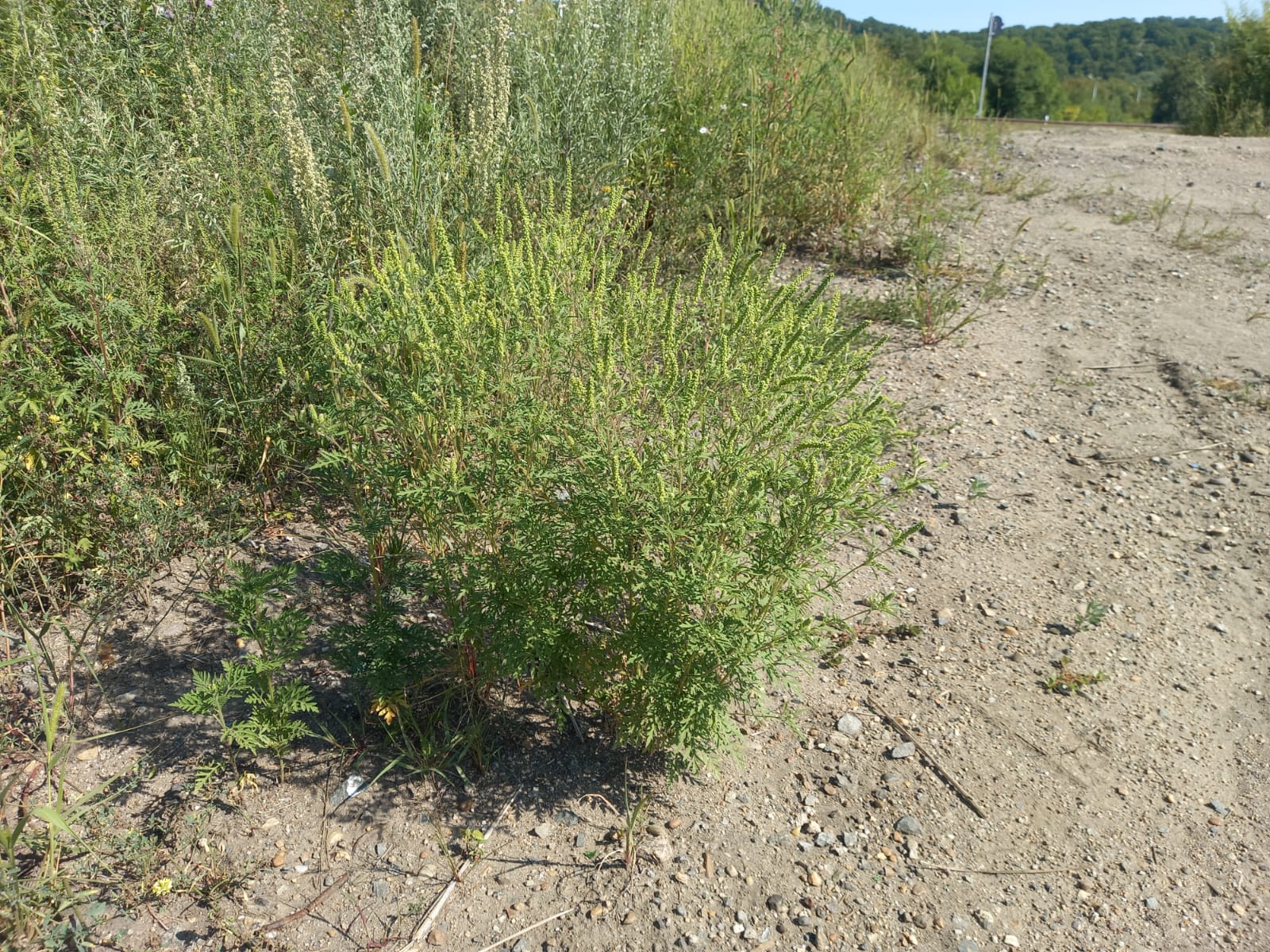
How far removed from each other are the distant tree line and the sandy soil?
399 centimetres

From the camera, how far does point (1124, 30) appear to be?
7044cm

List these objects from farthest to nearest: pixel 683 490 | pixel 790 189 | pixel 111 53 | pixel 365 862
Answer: pixel 790 189, pixel 111 53, pixel 365 862, pixel 683 490

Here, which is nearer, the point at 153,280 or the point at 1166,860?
the point at 1166,860

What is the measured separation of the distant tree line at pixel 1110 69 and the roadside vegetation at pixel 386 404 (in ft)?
12.5

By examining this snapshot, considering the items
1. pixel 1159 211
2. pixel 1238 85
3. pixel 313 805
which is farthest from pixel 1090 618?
pixel 1238 85

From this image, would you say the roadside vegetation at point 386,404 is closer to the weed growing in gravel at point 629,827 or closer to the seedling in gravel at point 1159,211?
the weed growing in gravel at point 629,827

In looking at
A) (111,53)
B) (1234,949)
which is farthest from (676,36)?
(1234,949)

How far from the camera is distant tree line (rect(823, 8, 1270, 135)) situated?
31.1 ft

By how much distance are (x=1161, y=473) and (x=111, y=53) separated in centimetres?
476

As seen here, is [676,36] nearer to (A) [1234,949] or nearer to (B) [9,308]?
(B) [9,308]

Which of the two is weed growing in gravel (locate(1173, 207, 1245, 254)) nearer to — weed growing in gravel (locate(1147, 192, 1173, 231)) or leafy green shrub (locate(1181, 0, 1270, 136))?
weed growing in gravel (locate(1147, 192, 1173, 231))

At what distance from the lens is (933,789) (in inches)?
97.4

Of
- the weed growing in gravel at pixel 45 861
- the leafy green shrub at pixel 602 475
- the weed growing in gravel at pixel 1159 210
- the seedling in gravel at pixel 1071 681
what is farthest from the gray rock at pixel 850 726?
the weed growing in gravel at pixel 1159 210

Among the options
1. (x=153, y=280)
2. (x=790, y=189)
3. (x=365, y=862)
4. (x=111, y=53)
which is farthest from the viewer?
(x=790, y=189)
